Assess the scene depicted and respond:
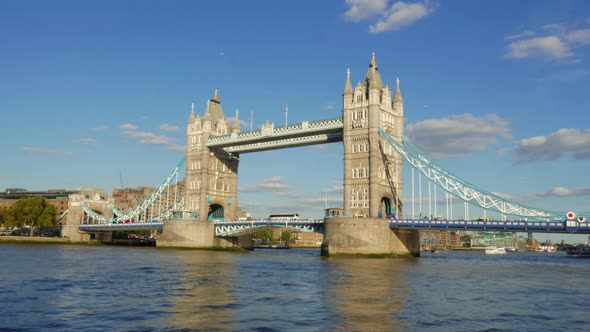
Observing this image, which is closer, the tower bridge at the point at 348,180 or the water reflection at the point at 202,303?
the water reflection at the point at 202,303

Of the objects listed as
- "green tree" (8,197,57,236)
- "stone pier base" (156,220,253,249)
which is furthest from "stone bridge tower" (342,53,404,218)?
"green tree" (8,197,57,236)

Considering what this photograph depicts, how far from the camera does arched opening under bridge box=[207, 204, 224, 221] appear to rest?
107m

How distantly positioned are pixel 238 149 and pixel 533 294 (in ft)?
243

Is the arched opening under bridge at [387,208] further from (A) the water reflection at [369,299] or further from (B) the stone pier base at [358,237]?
(A) the water reflection at [369,299]

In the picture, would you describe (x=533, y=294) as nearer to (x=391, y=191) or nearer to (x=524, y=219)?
(x=524, y=219)

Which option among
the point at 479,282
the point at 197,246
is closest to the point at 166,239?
the point at 197,246

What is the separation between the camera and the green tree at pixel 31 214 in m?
121

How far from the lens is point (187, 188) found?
105m

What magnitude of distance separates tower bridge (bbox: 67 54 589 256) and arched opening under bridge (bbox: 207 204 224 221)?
21 centimetres

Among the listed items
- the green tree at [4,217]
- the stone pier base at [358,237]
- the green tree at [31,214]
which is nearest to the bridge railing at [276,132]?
the stone pier base at [358,237]

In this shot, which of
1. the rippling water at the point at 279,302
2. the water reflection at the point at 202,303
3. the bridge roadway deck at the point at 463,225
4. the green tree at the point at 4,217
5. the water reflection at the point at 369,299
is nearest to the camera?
the water reflection at the point at 202,303

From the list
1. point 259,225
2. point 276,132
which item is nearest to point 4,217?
point 259,225

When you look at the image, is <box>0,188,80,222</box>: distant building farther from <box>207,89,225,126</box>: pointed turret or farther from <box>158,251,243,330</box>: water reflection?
<box>158,251,243,330</box>: water reflection

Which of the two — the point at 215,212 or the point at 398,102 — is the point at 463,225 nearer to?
the point at 398,102
